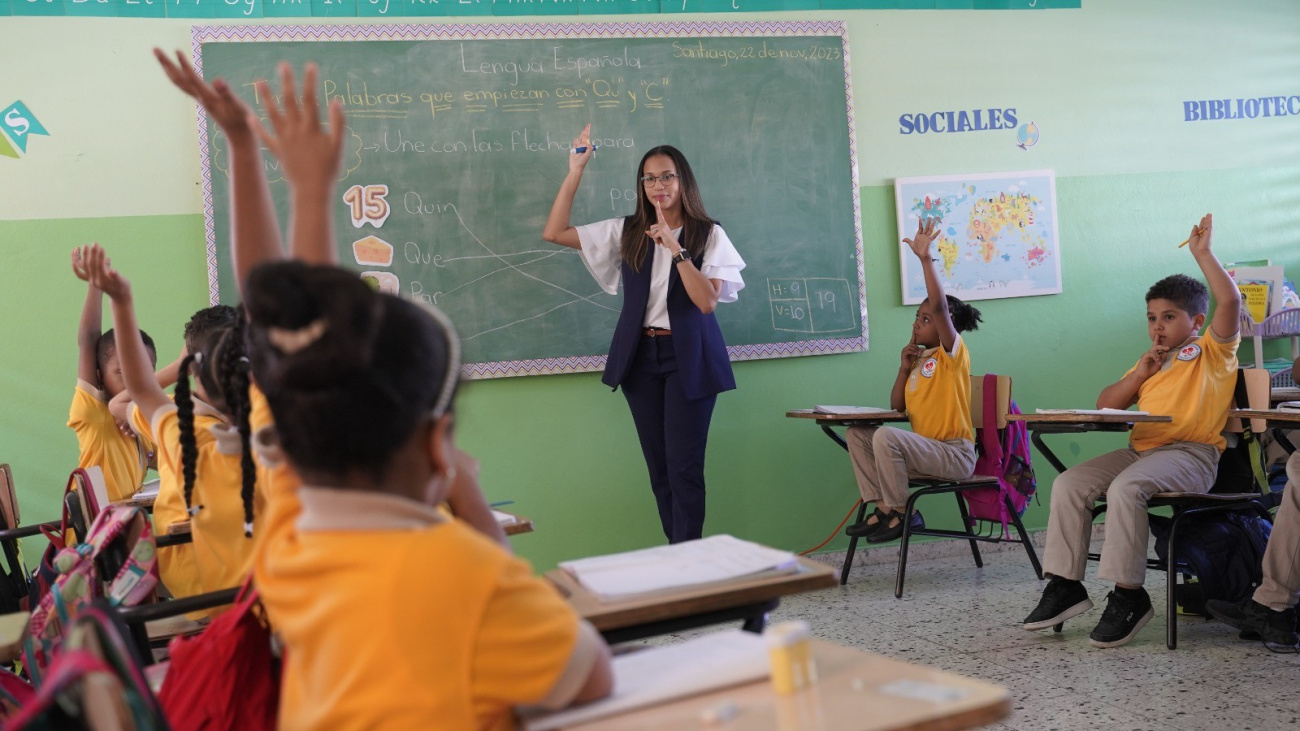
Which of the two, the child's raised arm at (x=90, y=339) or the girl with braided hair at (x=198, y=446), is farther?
the child's raised arm at (x=90, y=339)

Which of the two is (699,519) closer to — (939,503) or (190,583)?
(939,503)

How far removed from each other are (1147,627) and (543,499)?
7.31ft

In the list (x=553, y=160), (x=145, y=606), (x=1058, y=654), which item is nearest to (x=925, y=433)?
(x=1058, y=654)

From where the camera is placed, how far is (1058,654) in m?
3.09

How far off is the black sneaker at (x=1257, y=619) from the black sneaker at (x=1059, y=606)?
347 mm

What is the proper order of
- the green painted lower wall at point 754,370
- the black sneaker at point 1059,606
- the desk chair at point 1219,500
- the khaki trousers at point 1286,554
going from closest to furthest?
the khaki trousers at point 1286,554, the desk chair at point 1219,500, the black sneaker at point 1059,606, the green painted lower wall at point 754,370

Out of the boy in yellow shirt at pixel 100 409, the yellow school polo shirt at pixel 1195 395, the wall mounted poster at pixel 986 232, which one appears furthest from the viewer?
the wall mounted poster at pixel 986 232

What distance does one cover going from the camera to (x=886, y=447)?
13.1ft

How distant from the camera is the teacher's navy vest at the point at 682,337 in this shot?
12.5 ft

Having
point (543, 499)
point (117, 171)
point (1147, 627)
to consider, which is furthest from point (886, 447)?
point (117, 171)

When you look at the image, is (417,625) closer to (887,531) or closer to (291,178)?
(291,178)

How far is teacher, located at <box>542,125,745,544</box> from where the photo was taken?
150 inches

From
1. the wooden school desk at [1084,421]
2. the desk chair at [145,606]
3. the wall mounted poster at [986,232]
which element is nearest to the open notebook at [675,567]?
the desk chair at [145,606]

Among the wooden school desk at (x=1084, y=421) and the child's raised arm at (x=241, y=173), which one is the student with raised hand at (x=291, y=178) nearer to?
the child's raised arm at (x=241, y=173)
